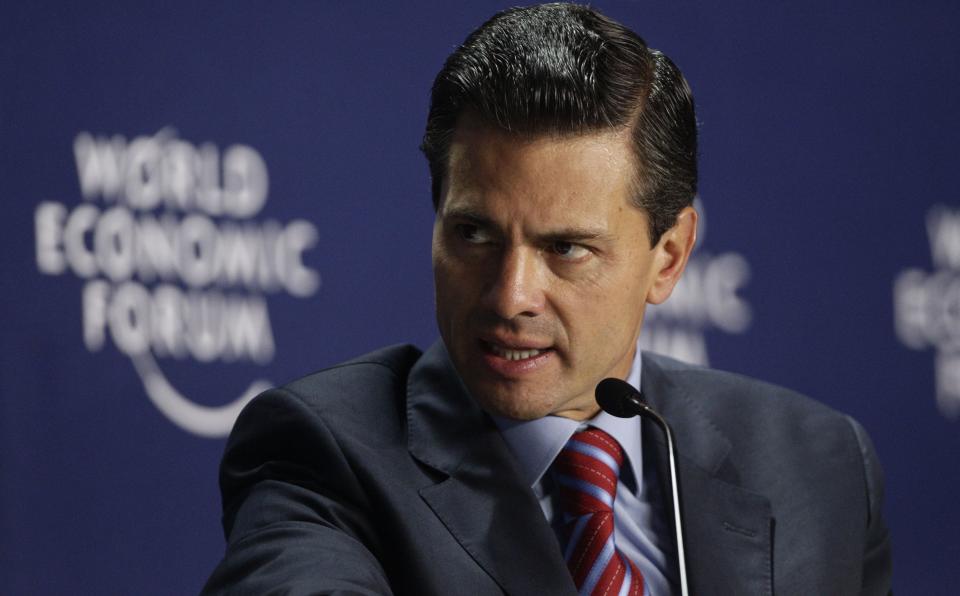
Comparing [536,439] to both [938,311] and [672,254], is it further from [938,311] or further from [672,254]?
[938,311]

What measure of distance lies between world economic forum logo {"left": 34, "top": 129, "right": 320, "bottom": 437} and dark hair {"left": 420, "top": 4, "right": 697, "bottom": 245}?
823 millimetres

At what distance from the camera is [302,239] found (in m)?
2.49

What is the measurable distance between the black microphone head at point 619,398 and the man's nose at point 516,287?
15cm

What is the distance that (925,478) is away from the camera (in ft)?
10.4

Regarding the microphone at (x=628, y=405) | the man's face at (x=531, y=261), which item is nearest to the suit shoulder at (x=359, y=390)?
the man's face at (x=531, y=261)

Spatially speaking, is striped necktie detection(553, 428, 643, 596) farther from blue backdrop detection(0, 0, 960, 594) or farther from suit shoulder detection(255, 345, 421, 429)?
blue backdrop detection(0, 0, 960, 594)

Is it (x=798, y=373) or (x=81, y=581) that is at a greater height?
(x=798, y=373)

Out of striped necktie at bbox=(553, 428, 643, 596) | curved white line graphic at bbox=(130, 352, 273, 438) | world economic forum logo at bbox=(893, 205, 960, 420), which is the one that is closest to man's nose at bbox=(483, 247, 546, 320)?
striped necktie at bbox=(553, 428, 643, 596)

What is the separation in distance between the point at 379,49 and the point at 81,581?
3.88 ft

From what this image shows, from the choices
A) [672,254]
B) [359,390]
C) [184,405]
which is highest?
[672,254]

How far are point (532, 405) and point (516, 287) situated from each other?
0.16m

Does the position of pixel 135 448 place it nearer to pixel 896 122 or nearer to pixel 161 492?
pixel 161 492

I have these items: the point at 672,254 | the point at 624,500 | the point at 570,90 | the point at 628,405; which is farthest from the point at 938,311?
the point at 628,405

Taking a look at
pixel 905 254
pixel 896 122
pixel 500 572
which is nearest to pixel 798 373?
pixel 905 254
